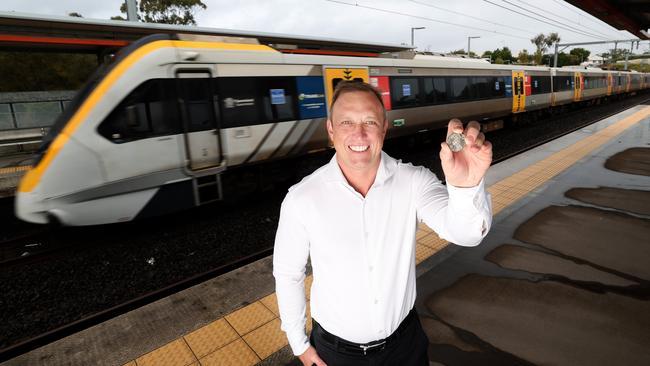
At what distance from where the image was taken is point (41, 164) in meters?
5.21

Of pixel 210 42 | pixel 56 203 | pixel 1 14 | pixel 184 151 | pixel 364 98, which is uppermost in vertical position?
pixel 1 14

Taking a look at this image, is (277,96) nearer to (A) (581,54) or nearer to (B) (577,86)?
(B) (577,86)

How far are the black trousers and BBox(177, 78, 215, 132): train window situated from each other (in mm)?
5187

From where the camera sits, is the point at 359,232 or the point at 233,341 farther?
the point at 233,341

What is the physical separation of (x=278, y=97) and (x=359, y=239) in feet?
20.4

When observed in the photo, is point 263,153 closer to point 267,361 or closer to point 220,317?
point 220,317

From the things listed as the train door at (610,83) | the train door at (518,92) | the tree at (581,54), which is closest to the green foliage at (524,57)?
the tree at (581,54)

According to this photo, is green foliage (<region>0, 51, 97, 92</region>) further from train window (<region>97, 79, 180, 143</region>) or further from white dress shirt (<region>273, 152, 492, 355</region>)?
white dress shirt (<region>273, 152, 492, 355</region>)

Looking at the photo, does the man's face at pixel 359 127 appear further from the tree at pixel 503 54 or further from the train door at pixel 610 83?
the tree at pixel 503 54

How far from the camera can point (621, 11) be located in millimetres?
7566

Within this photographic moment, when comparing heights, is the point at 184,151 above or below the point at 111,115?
below

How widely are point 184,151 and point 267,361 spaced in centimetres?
425

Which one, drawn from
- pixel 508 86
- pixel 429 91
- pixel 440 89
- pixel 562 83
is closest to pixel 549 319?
pixel 429 91

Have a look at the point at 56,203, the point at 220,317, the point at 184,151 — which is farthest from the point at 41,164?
the point at 220,317
